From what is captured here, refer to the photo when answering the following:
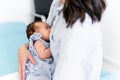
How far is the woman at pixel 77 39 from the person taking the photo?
1.10 m

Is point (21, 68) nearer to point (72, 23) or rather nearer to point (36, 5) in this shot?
point (72, 23)

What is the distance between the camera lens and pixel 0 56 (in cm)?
182

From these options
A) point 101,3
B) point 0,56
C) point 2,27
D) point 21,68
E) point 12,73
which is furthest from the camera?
point 2,27

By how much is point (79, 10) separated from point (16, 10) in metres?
1.64

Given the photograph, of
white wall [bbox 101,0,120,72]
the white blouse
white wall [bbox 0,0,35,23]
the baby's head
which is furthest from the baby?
white wall [bbox 0,0,35,23]

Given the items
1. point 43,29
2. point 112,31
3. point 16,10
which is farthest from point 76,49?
point 16,10

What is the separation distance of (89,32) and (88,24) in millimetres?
39

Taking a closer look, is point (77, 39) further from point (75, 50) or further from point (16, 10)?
point (16, 10)

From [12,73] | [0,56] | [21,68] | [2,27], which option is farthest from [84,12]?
[2,27]

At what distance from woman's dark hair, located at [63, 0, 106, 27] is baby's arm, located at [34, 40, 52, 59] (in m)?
0.29

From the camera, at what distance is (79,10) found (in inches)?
43.8

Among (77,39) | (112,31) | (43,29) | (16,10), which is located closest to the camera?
(77,39)

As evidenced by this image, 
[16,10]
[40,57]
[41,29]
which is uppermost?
[41,29]

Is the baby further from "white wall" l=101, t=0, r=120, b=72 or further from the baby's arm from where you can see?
"white wall" l=101, t=0, r=120, b=72
